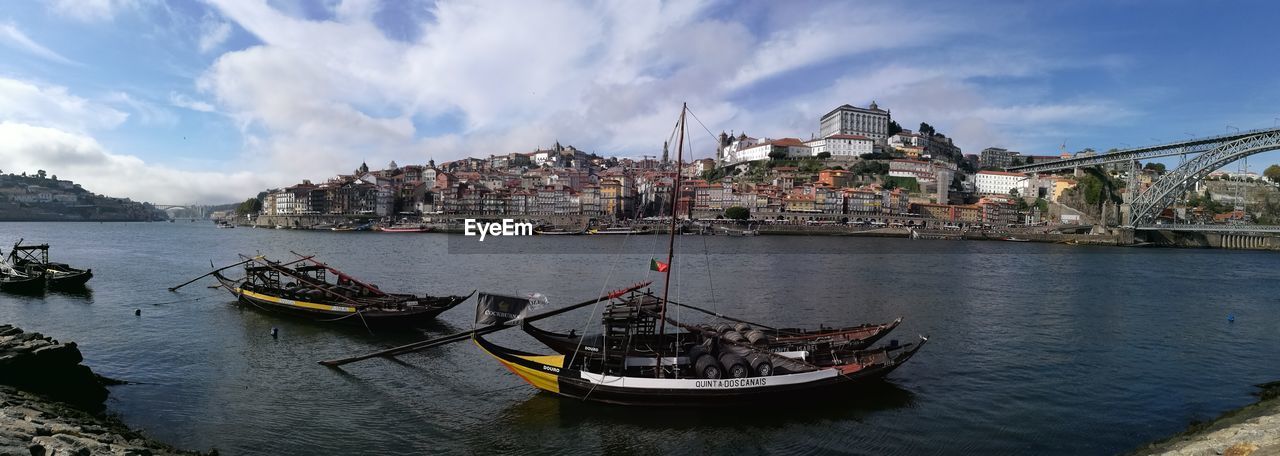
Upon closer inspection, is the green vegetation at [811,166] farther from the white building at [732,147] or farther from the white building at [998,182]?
the white building at [998,182]

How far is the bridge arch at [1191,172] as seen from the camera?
2121 inches

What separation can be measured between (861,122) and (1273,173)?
6399 centimetres

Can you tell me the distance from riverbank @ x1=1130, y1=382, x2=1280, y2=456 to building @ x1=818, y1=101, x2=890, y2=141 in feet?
338

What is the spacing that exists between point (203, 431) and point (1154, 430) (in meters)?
13.8

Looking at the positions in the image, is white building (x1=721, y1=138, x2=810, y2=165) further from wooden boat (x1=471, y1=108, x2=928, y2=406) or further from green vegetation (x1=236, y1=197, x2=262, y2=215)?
wooden boat (x1=471, y1=108, x2=928, y2=406)

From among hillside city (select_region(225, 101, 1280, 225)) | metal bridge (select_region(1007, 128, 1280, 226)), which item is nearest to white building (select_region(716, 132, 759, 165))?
hillside city (select_region(225, 101, 1280, 225))

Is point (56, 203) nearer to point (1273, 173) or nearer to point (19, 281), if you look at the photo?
point (19, 281)

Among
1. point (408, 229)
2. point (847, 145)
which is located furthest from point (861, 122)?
point (408, 229)

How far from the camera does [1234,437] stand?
7137 mm

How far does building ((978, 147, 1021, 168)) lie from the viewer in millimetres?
117875

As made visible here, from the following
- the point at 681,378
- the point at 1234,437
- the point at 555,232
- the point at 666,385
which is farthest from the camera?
the point at 555,232

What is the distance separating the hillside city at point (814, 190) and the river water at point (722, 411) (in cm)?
5443

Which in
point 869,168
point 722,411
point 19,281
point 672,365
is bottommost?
point 722,411

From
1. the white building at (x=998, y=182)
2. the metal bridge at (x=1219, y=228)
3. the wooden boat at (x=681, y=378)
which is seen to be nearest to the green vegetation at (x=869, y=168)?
the white building at (x=998, y=182)
